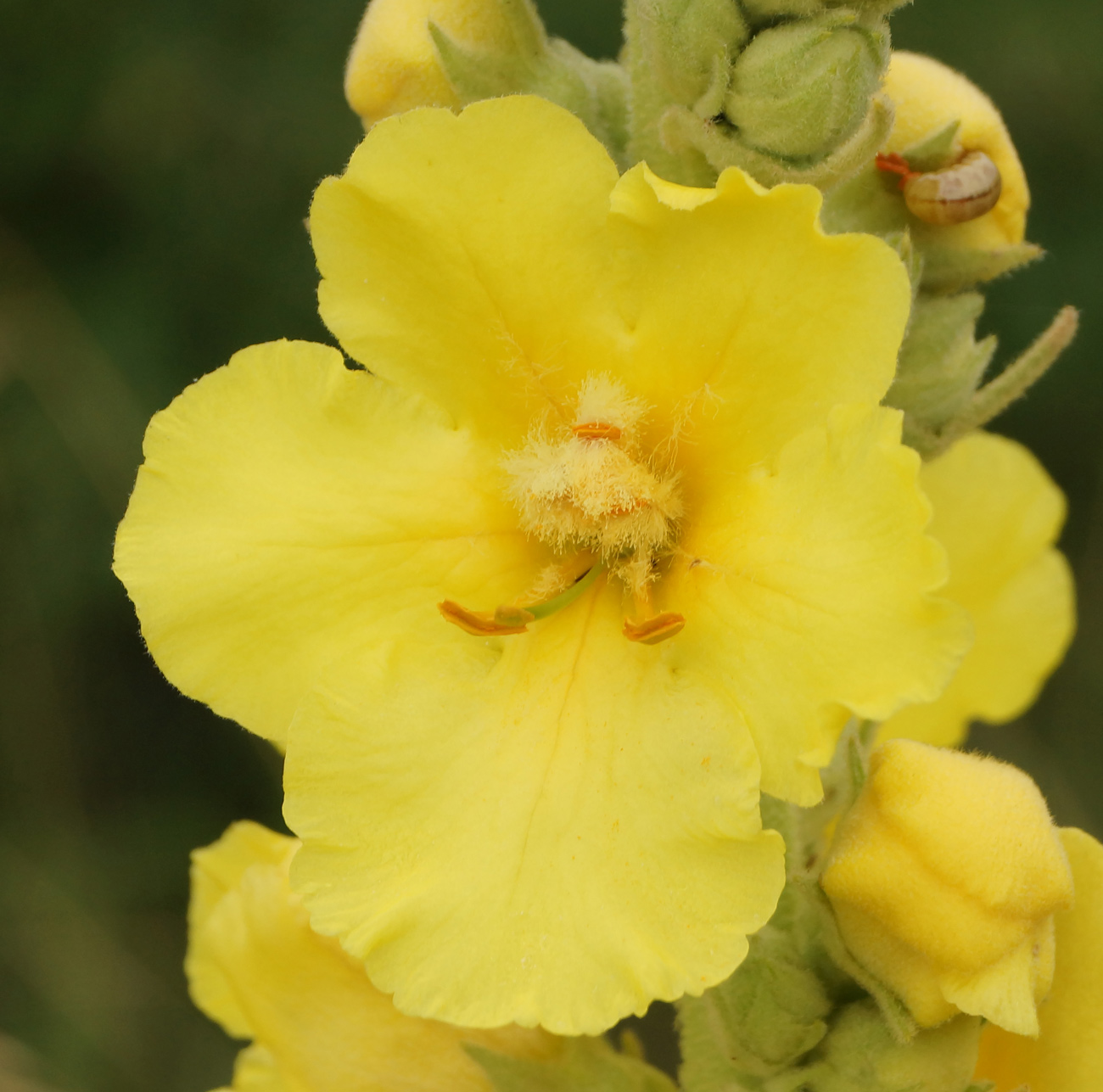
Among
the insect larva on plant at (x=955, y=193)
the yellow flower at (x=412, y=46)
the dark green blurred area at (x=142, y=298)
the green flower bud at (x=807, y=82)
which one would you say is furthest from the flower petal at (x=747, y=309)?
the dark green blurred area at (x=142, y=298)

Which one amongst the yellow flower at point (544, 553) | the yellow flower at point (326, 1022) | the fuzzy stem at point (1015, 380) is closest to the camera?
the yellow flower at point (544, 553)

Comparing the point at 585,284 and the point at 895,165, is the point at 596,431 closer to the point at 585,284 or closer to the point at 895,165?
the point at 585,284

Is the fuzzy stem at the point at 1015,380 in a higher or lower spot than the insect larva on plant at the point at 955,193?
lower

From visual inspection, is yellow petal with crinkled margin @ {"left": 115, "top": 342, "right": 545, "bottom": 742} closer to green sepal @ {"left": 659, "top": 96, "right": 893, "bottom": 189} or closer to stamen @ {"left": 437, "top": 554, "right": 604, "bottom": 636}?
stamen @ {"left": 437, "top": 554, "right": 604, "bottom": 636}

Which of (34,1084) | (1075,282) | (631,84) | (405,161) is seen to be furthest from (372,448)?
(1075,282)

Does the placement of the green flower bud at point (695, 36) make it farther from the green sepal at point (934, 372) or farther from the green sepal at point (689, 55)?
the green sepal at point (934, 372)

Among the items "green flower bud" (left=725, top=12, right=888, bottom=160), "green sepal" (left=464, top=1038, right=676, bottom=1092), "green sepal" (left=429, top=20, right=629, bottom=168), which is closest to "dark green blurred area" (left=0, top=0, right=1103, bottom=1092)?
"green sepal" (left=429, top=20, right=629, bottom=168)

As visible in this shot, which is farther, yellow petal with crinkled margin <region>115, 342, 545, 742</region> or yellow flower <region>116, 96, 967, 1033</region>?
yellow petal with crinkled margin <region>115, 342, 545, 742</region>
